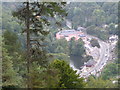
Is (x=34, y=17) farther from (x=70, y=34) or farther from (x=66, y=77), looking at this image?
(x=70, y=34)

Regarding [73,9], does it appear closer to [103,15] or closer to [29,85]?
[103,15]

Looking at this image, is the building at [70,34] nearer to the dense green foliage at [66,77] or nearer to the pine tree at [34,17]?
the dense green foliage at [66,77]

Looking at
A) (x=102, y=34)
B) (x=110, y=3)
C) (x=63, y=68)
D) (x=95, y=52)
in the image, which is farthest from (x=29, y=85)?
(x=110, y=3)

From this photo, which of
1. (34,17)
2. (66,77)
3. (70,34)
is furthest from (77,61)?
(34,17)

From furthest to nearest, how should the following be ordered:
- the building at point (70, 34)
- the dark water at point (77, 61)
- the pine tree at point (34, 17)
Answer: the building at point (70, 34) → the dark water at point (77, 61) → the pine tree at point (34, 17)

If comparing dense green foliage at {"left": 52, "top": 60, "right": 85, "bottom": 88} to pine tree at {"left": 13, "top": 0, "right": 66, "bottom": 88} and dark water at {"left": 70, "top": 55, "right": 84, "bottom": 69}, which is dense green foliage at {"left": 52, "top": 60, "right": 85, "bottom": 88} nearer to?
pine tree at {"left": 13, "top": 0, "right": 66, "bottom": 88}

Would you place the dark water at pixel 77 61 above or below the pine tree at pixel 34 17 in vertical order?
below

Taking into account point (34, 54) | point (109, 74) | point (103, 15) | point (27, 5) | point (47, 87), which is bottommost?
point (109, 74)

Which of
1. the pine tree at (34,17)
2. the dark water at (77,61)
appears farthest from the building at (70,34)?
the pine tree at (34,17)

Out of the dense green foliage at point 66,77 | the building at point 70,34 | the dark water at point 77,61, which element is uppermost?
the building at point 70,34

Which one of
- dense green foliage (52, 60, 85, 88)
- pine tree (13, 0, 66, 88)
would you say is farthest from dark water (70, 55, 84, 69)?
pine tree (13, 0, 66, 88)

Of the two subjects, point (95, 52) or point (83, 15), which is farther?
point (83, 15)
